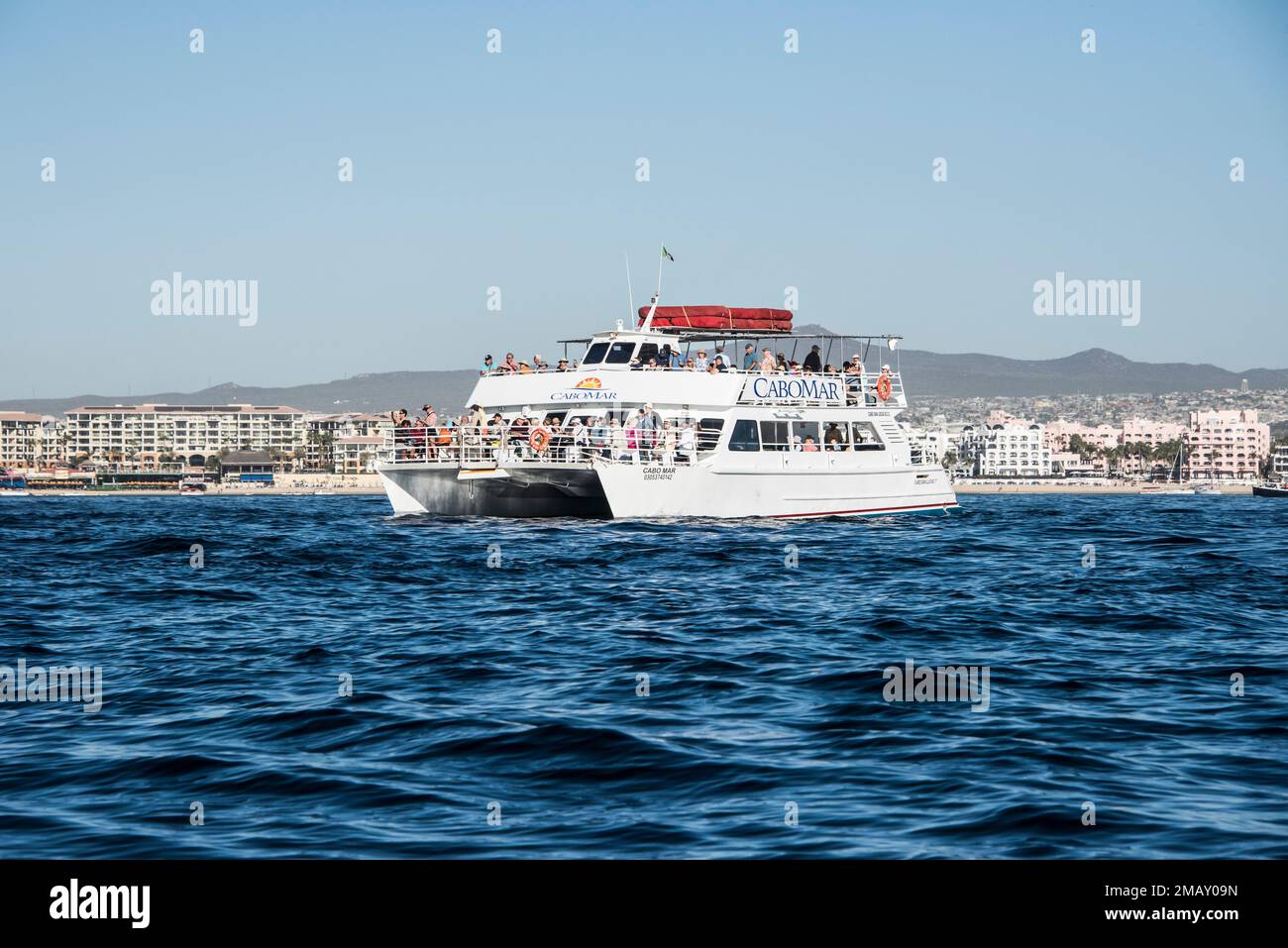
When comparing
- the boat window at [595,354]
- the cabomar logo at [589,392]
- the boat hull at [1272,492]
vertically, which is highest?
the boat window at [595,354]

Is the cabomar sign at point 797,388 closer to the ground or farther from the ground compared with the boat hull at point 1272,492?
farther from the ground

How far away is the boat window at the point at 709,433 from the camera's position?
3772 centimetres

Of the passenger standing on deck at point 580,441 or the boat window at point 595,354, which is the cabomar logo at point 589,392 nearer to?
the boat window at point 595,354

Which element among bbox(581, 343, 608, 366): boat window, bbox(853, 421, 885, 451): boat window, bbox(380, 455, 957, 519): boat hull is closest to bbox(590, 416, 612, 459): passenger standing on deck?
bbox(380, 455, 957, 519): boat hull

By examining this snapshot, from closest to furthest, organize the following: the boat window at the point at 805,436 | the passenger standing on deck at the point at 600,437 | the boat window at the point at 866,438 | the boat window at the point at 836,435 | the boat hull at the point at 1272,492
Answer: the passenger standing on deck at the point at 600,437 < the boat window at the point at 805,436 < the boat window at the point at 836,435 < the boat window at the point at 866,438 < the boat hull at the point at 1272,492

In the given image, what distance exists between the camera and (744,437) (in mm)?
38094

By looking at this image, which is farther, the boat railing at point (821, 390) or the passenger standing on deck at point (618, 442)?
the boat railing at point (821, 390)

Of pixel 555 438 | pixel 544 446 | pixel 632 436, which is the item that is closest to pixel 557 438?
pixel 555 438

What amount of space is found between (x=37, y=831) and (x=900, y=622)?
10.9 meters

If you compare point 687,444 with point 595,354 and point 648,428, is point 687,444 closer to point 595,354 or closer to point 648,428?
point 648,428

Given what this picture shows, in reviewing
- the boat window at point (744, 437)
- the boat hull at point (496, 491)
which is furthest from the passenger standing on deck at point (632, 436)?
the boat window at point (744, 437)

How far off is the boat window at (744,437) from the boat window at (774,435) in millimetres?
271

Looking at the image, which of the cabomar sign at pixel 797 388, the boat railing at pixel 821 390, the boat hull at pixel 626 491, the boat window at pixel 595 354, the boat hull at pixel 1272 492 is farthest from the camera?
the boat hull at pixel 1272 492
